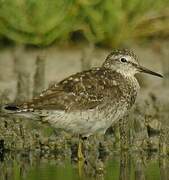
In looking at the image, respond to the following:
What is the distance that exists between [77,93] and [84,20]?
4759 millimetres

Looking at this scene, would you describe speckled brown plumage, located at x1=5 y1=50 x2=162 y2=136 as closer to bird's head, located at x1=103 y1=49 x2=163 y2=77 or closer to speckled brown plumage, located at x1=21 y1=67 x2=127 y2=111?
speckled brown plumage, located at x1=21 y1=67 x2=127 y2=111

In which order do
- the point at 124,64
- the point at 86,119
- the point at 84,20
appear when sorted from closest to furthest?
the point at 86,119 → the point at 124,64 → the point at 84,20

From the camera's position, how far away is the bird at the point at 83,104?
40.5 feet

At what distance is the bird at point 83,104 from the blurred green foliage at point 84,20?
392cm

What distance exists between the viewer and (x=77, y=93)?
41.1 ft

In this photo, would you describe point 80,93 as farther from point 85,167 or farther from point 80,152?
point 85,167

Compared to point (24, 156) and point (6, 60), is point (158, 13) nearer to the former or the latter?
point (6, 60)

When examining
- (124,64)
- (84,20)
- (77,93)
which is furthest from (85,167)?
(84,20)

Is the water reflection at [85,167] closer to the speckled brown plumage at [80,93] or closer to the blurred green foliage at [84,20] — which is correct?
the speckled brown plumage at [80,93]

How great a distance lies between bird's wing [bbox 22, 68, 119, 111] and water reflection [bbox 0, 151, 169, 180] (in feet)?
1.83

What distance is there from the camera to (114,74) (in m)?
13.1

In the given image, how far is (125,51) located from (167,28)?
4303 mm

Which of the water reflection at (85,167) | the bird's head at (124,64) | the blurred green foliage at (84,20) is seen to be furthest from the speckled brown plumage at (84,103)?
the blurred green foliage at (84,20)

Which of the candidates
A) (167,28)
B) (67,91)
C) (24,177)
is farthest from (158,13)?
(24,177)
